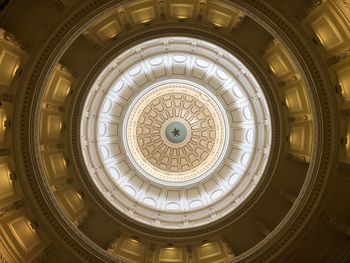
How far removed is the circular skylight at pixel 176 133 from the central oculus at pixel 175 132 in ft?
0.26

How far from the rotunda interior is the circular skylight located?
24cm

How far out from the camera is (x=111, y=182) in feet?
72.7

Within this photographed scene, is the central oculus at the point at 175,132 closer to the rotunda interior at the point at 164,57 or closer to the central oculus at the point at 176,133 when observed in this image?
the central oculus at the point at 176,133

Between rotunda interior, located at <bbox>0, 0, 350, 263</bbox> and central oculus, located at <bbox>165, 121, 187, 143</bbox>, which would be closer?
rotunda interior, located at <bbox>0, 0, 350, 263</bbox>

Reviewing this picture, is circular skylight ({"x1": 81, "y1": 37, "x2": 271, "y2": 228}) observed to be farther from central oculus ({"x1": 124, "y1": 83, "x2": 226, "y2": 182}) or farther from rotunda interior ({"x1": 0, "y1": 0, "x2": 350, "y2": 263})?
rotunda interior ({"x1": 0, "y1": 0, "x2": 350, "y2": 263})

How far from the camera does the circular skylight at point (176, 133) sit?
20.0 metres

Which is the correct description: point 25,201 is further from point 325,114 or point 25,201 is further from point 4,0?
point 325,114

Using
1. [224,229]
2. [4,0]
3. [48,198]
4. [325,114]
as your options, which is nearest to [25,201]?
[48,198]

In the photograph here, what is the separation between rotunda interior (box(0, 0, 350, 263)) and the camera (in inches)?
565

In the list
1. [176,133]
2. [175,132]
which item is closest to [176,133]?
[176,133]

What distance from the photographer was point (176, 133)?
27.5 m

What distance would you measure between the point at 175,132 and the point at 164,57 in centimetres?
758

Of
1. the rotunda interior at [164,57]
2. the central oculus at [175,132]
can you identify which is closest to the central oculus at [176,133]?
the central oculus at [175,132]

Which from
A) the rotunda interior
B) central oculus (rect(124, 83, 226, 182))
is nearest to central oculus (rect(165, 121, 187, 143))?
central oculus (rect(124, 83, 226, 182))
